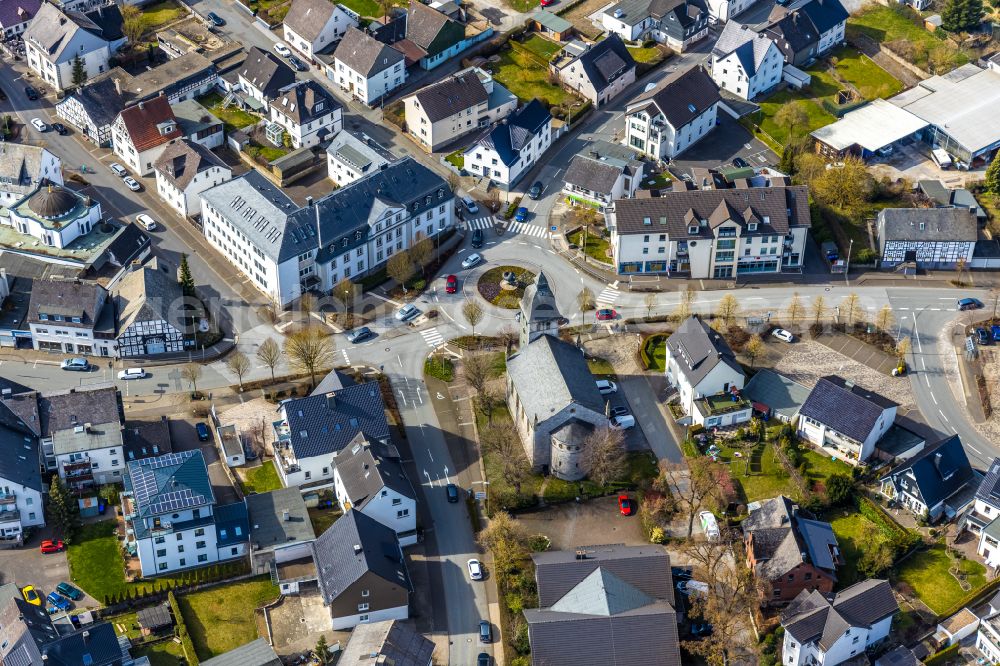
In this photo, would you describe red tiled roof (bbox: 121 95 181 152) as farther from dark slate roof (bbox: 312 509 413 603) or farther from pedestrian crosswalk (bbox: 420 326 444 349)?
dark slate roof (bbox: 312 509 413 603)

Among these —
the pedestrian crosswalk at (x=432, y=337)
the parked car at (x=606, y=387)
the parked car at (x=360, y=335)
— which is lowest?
the parked car at (x=606, y=387)

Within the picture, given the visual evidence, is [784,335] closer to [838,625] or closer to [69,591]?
[838,625]

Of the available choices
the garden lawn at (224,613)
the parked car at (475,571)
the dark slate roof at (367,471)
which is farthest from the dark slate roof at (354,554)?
the parked car at (475,571)

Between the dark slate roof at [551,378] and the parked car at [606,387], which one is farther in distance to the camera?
the parked car at [606,387]

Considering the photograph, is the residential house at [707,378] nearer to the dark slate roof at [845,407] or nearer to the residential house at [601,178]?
the dark slate roof at [845,407]

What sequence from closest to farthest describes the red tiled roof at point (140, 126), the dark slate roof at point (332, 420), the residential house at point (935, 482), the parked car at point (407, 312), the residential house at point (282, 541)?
the residential house at point (282, 541)
the residential house at point (935, 482)
the dark slate roof at point (332, 420)
the parked car at point (407, 312)
the red tiled roof at point (140, 126)

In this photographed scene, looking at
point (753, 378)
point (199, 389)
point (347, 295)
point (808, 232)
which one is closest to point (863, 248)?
point (808, 232)
